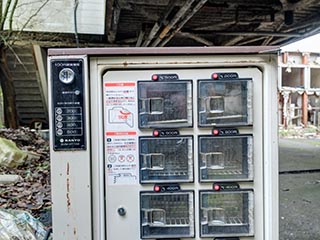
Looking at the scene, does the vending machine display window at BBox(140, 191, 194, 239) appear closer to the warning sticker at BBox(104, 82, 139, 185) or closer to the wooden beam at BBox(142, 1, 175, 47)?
the warning sticker at BBox(104, 82, 139, 185)

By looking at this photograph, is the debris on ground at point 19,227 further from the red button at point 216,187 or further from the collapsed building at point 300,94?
the collapsed building at point 300,94

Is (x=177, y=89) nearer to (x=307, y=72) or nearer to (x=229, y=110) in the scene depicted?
(x=229, y=110)

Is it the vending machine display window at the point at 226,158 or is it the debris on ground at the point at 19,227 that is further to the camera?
the debris on ground at the point at 19,227

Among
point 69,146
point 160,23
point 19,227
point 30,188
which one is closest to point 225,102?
point 69,146

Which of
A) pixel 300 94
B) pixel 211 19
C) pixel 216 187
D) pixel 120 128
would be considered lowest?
pixel 216 187

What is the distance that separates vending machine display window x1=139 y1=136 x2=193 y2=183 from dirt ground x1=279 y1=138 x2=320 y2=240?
1.28 meters

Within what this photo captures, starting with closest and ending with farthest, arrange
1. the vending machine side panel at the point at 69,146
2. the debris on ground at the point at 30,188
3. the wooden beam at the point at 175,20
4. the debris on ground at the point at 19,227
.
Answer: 1. the vending machine side panel at the point at 69,146
2. the debris on ground at the point at 19,227
3. the debris on ground at the point at 30,188
4. the wooden beam at the point at 175,20

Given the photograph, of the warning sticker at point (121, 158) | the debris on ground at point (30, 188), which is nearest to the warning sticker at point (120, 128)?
the warning sticker at point (121, 158)

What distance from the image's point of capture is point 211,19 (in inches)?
227

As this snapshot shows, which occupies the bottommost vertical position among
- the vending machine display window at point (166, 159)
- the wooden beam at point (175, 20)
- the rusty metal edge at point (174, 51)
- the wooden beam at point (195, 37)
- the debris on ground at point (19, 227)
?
the debris on ground at point (19, 227)

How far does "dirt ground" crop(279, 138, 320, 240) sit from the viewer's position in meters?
2.53

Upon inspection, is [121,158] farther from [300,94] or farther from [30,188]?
[300,94]

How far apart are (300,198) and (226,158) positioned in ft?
7.44

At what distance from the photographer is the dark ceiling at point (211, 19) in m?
4.57
